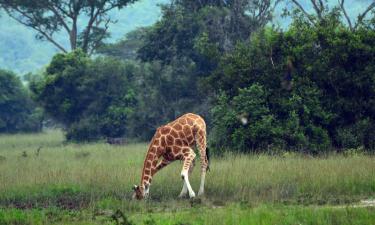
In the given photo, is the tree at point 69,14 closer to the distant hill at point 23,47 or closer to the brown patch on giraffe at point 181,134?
the brown patch on giraffe at point 181,134

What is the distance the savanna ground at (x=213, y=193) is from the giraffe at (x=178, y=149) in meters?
0.39

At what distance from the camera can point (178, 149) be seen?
15.5m

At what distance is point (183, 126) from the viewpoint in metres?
15.8

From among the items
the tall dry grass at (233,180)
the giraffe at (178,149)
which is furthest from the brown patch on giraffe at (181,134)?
the tall dry grass at (233,180)

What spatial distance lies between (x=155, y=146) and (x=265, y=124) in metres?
6.27

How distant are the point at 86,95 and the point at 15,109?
11255mm

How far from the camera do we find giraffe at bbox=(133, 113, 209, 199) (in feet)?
48.6

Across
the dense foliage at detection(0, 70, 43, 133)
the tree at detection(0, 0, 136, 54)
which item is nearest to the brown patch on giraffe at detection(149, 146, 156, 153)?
the tree at detection(0, 0, 136, 54)

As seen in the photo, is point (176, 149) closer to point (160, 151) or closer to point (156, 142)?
point (160, 151)

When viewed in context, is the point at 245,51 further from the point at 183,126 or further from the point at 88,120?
the point at 88,120

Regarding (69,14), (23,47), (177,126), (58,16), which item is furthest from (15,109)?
(23,47)

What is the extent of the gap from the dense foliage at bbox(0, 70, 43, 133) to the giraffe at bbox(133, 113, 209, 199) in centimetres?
2990

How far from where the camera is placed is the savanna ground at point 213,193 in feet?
38.3

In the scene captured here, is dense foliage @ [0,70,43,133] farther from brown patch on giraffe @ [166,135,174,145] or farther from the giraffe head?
the giraffe head
